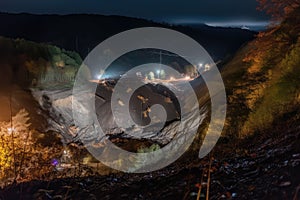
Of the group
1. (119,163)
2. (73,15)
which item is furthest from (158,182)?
(73,15)

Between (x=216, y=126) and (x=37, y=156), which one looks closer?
(x=216, y=126)

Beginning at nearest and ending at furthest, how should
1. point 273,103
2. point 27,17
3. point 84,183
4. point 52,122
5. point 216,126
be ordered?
point 84,183, point 273,103, point 216,126, point 52,122, point 27,17

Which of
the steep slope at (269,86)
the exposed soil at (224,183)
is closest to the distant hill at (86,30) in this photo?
the steep slope at (269,86)

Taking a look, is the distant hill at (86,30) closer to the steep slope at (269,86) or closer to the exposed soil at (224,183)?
the steep slope at (269,86)

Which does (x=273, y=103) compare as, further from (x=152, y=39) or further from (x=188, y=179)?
(x=152, y=39)

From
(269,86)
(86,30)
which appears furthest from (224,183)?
(86,30)

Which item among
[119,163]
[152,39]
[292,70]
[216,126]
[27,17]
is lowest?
[119,163]

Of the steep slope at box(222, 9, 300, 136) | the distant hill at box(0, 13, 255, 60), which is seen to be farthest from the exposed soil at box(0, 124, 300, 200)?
the distant hill at box(0, 13, 255, 60)

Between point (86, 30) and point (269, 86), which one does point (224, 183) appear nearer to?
point (269, 86)
